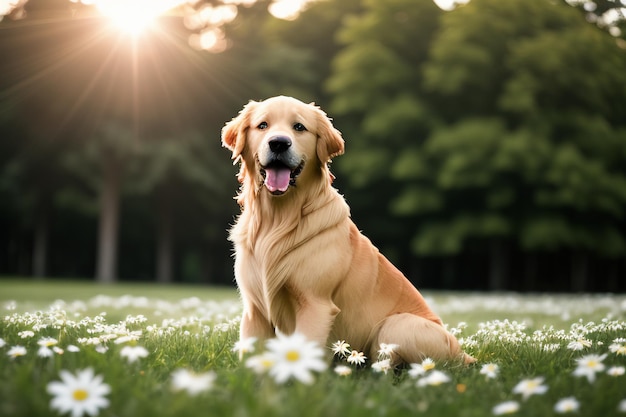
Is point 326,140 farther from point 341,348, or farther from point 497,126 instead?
point 497,126

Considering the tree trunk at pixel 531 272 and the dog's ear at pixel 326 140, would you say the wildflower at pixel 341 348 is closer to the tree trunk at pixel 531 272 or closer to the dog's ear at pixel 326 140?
the dog's ear at pixel 326 140

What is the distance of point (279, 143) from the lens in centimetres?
380

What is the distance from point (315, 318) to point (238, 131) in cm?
134

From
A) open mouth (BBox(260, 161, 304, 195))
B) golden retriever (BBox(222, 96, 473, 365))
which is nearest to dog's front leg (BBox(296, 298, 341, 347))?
golden retriever (BBox(222, 96, 473, 365))

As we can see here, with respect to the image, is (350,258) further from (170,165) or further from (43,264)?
(43,264)

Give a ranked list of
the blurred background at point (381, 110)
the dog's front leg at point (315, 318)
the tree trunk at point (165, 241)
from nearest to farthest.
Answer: the dog's front leg at point (315, 318) < the blurred background at point (381, 110) < the tree trunk at point (165, 241)

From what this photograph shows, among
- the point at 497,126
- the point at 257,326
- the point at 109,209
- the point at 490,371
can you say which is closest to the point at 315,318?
the point at 257,326

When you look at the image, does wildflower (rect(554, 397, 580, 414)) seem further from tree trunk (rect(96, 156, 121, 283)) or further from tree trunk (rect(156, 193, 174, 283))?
tree trunk (rect(156, 193, 174, 283))

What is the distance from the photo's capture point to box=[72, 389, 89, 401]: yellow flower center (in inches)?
95.1

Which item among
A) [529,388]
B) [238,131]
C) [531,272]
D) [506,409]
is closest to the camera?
[506,409]

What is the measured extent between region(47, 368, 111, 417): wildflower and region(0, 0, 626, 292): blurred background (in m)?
16.8

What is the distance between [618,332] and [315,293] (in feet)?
9.78

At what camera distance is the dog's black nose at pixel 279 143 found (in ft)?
12.4

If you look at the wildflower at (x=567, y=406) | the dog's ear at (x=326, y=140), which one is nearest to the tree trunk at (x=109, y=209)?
the dog's ear at (x=326, y=140)
